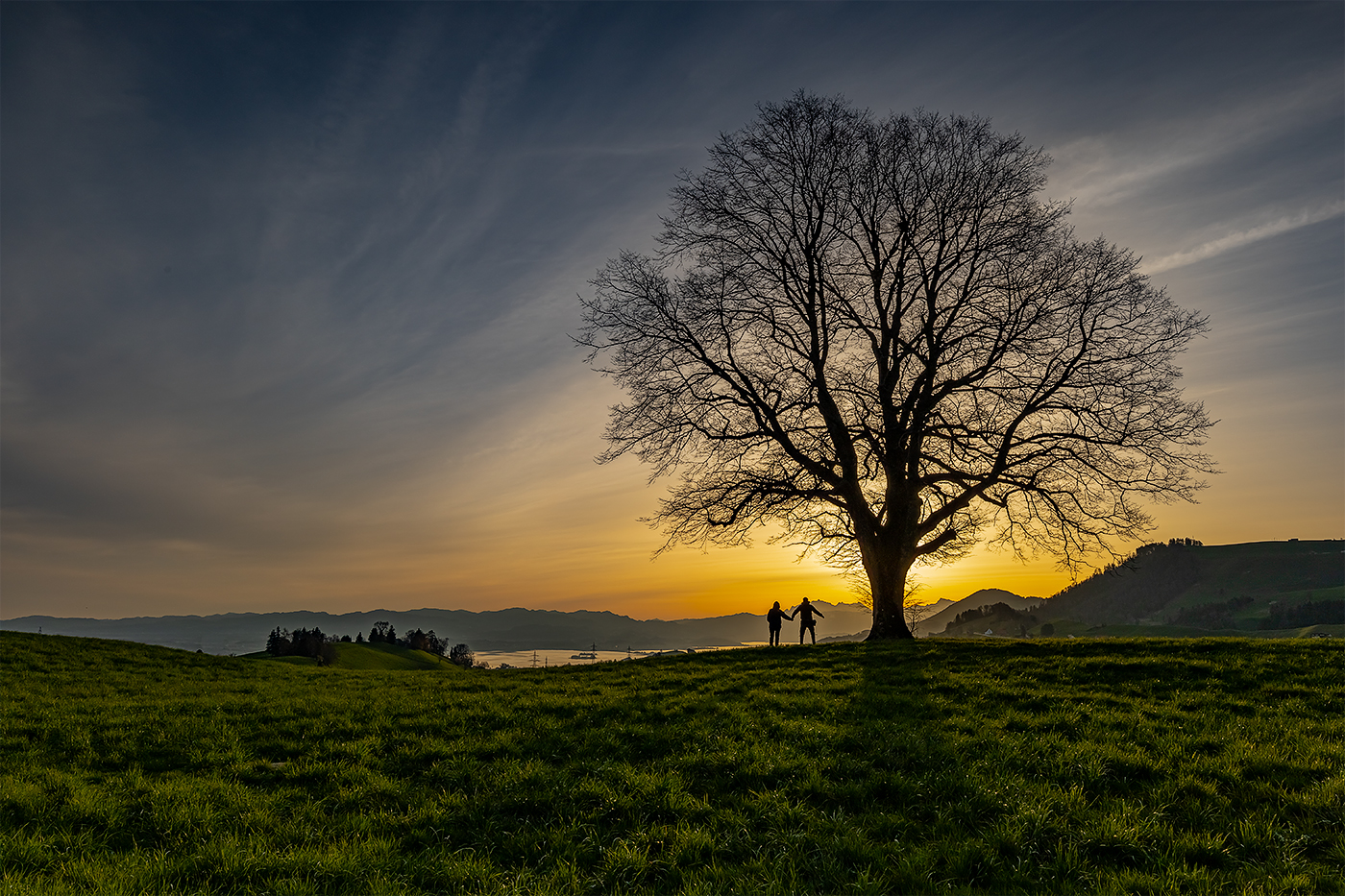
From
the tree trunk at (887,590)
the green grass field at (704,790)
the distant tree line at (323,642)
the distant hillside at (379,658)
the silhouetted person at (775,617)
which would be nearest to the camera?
the green grass field at (704,790)

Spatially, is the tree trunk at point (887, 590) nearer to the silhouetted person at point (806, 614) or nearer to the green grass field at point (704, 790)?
the silhouetted person at point (806, 614)

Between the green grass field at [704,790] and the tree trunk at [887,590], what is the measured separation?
1133 centimetres

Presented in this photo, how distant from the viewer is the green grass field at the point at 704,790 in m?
6.16

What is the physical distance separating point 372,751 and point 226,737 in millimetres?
3197

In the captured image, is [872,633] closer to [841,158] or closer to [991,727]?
[991,727]

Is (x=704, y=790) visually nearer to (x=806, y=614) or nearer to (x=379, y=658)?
(x=806, y=614)

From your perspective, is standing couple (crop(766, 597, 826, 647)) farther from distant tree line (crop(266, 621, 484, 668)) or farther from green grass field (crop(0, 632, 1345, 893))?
distant tree line (crop(266, 621, 484, 668))

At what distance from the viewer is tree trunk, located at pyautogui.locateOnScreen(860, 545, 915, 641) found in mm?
26719

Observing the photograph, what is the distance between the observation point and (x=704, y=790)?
328 inches

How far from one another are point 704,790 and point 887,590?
2042cm

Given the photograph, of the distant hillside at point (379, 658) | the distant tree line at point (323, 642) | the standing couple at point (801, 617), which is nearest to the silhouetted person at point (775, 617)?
the standing couple at point (801, 617)

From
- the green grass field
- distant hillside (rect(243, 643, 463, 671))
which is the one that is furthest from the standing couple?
distant hillside (rect(243, 643, 463, 671))

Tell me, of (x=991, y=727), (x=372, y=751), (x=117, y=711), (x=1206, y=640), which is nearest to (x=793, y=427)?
(x=1206, y=640)

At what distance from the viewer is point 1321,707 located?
40.0ft
